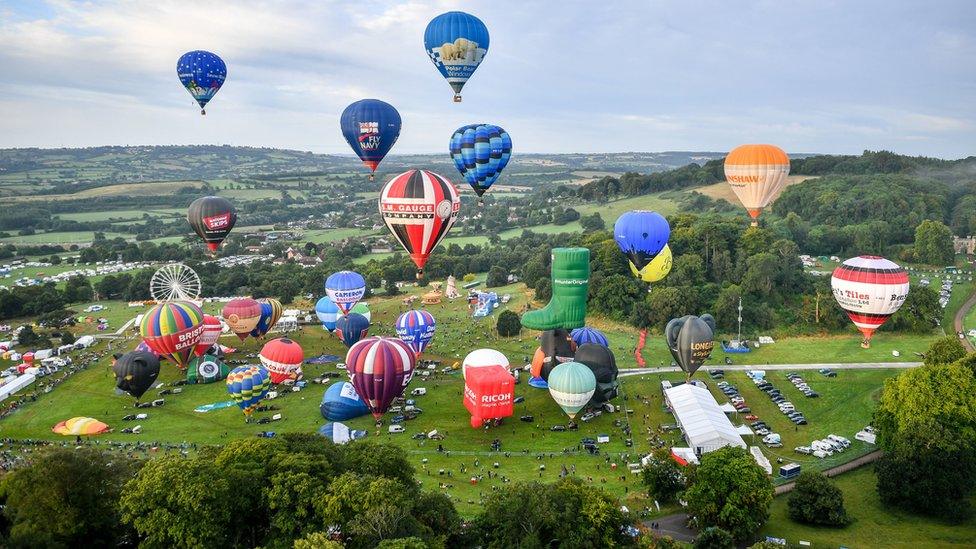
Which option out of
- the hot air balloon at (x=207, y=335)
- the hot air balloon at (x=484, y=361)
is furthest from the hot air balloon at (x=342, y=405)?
the hot air balloon at (x=207, y=335)

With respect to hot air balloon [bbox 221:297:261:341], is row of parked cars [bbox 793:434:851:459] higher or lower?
lower

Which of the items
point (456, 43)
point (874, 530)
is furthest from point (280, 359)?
point (874, 530)

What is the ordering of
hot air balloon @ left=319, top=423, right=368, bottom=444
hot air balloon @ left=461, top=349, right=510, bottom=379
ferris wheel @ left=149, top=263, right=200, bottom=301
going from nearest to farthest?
1. hot air balloon @ left=319, top=423, right=368, bottom=444
2. hot air balloon @ left=461, top=349, right=510, bottom=379
3. ferris wheel @ left=149, top=263, right=200, bottom=301

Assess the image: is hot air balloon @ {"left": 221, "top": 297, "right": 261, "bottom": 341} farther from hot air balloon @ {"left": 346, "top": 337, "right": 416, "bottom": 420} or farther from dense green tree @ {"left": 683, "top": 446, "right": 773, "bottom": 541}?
dense green tree @ {"left": 683, "top": 446, "right": 773, "bottom": 541}

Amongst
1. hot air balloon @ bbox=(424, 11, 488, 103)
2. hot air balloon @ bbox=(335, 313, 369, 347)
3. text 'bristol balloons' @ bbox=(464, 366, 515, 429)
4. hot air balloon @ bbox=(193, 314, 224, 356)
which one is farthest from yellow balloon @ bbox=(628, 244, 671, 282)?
hot air balloon @ bbox=(193, 314, 224, 356)

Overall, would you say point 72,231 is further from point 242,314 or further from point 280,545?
point 280,545

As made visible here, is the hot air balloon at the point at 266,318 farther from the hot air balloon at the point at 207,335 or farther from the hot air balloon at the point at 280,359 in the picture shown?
the hot air balloon at the point at 280,359

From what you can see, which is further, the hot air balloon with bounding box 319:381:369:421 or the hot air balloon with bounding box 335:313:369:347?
the hot air balloon with bounding box 335:313:369:347

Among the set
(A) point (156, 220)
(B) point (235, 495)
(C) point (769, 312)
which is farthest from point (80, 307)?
(A) point (156, 220)
